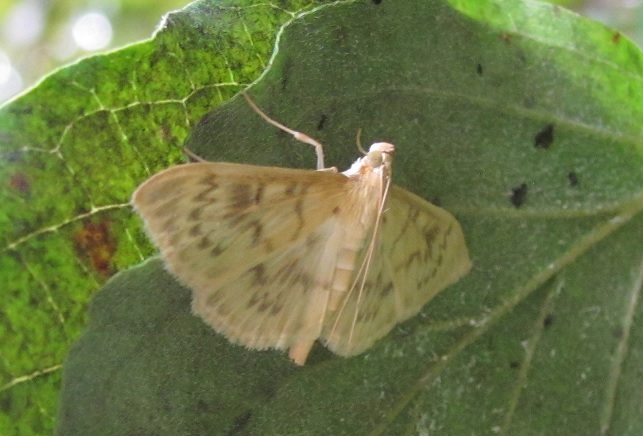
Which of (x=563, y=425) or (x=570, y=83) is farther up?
(x=570, y=83)

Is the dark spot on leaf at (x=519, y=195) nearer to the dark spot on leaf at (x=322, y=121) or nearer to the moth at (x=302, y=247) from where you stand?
the moth at (x=302, y=247)

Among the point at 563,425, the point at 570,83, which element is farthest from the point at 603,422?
the point at 570,83

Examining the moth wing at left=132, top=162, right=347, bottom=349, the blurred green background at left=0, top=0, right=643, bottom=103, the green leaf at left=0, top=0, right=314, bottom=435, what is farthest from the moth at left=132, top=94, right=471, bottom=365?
the blurred green background at left=0, top=0, right=643, bottom=103

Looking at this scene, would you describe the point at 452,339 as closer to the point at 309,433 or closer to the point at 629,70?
the point at 309,433

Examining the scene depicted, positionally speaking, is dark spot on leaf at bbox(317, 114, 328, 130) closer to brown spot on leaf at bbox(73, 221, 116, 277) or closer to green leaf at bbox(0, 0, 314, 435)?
green leaf at bbox(0, 0, 314, 435)

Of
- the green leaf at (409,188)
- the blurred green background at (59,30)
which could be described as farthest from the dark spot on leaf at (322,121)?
the blurred green background at (59,30)

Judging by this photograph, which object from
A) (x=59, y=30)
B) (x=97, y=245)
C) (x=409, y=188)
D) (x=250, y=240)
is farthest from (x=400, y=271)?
(x=59, y=30)
